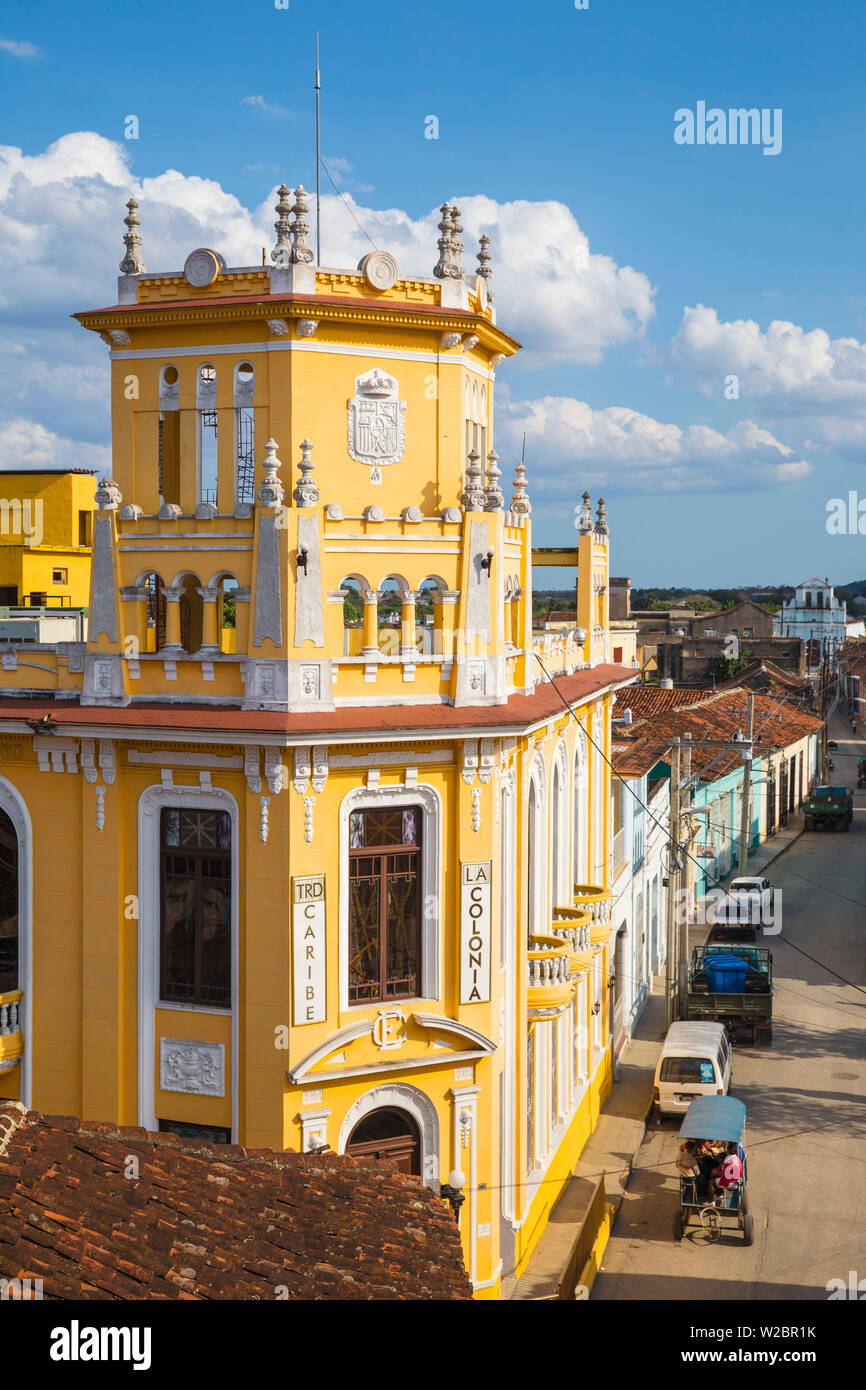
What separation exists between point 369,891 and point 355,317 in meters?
8.73

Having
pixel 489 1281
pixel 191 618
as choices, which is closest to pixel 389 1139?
pixel 489 1281

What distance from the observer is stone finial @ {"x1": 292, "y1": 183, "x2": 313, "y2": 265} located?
2048 cm

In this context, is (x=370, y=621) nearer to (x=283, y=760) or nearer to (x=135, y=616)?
(x=283, y=760)

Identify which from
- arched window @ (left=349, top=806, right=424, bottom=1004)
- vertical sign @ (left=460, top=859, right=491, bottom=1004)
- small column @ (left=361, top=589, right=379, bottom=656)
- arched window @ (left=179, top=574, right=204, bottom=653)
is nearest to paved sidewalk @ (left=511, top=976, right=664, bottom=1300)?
vertical sign @ (left=460, top=859, right=491, bottom=1004)

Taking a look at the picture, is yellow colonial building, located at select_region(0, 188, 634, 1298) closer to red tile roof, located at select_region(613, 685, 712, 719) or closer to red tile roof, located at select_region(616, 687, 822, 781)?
red tile roof, located at select_region(616, 687, 822, 781)

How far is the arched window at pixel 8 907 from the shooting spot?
21938mm

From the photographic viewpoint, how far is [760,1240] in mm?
26781

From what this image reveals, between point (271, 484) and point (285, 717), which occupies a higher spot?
point (271, 484)

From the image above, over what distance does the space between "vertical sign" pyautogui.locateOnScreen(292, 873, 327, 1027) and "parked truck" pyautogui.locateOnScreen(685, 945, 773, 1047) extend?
70.9ft

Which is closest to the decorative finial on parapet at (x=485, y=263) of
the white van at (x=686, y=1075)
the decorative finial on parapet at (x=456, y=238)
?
the decorative finial on parapet at (x=456, y=238)

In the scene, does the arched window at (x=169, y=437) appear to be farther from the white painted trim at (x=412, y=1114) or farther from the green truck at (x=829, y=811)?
the green truck at (x=829, y=811)

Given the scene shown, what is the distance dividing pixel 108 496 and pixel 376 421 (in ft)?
14.1

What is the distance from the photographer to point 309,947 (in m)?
19.6

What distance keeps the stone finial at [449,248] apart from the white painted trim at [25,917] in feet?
35.3
